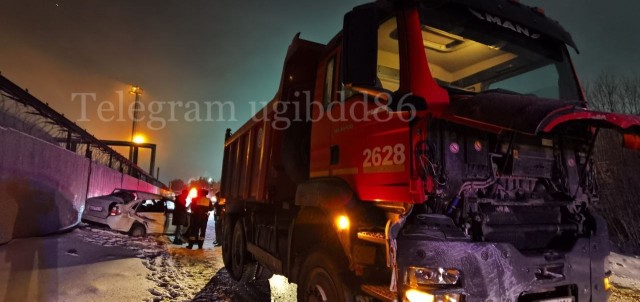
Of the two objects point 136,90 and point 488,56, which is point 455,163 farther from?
point 136,90

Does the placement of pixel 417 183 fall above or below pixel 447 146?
below

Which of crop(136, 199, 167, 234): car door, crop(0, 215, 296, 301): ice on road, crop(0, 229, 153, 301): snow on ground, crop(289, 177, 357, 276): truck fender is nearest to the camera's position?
crop(289, 177, 357, 276): truck fender

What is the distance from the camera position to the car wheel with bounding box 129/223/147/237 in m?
11.9

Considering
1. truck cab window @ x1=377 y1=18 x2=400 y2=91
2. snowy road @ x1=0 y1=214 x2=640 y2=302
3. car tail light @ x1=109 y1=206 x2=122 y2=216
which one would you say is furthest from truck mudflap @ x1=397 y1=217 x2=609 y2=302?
car tail light @ x1=109 y1=206 x2=122 y2=216

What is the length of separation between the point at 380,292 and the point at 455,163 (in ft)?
3.23

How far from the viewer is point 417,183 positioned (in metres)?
2.42

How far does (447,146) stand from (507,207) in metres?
0.68

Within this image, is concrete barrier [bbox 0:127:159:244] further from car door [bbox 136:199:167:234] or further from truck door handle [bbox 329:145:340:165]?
truck door handle [bbox 329:145:340:165]

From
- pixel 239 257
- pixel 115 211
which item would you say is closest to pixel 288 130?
pixel 239 257

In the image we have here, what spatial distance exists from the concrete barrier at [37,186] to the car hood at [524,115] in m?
8.52

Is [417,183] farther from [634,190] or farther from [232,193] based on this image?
[634,190]

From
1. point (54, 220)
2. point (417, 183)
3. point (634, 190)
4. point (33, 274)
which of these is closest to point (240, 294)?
point (33, 274)

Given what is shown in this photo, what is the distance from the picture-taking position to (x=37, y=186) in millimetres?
8883

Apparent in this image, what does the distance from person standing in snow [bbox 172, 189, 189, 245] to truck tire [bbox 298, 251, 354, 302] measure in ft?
30.9
